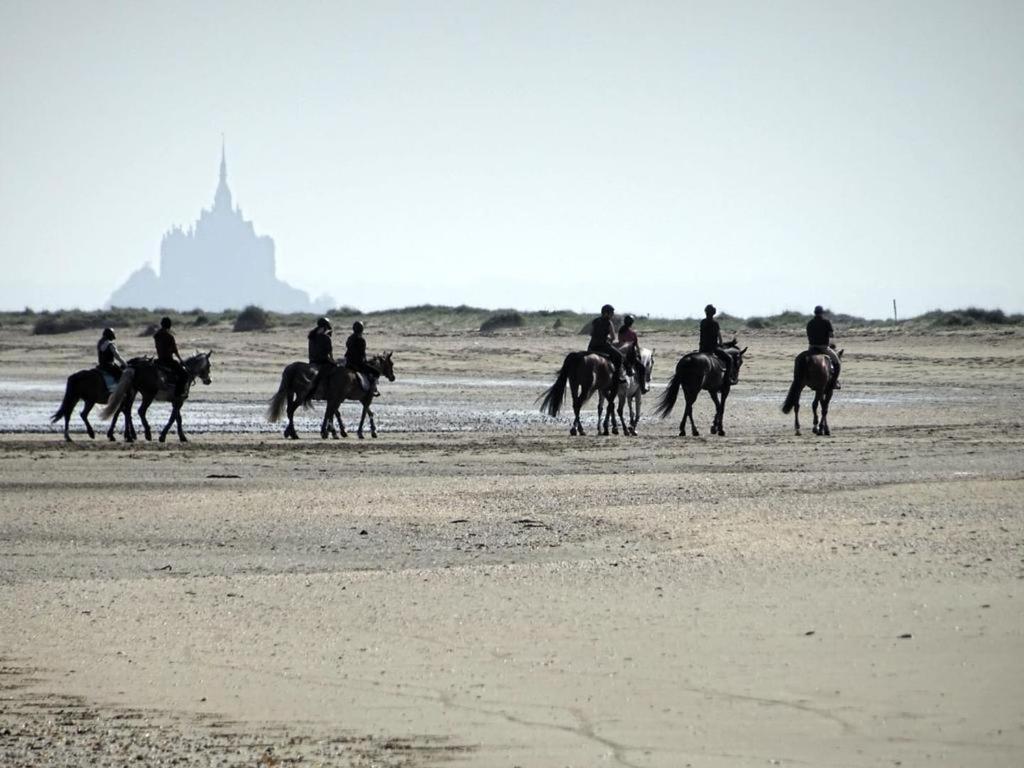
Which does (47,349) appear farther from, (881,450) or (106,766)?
(106,766)

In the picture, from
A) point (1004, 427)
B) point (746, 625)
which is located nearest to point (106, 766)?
point (746, 625)

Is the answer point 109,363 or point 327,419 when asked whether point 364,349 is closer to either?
point 327,419

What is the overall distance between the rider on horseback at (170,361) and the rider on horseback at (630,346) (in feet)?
23.4

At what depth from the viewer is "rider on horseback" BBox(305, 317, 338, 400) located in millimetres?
24938

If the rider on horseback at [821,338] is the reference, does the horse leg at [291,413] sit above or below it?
below

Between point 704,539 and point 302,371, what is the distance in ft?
45.3

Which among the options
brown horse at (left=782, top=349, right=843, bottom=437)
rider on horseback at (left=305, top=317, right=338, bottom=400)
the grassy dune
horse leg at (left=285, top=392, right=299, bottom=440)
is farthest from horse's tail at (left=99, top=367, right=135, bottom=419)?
the grassy dune

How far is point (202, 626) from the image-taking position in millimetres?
9531

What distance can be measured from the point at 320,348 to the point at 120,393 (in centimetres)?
329

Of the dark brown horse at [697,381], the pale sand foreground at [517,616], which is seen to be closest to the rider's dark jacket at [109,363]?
the pale sand foreground at [517,616]

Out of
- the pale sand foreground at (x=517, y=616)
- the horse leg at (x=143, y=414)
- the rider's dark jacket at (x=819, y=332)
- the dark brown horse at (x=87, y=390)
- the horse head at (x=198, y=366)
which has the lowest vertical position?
the pale sand foreground at (x=517, y=616)

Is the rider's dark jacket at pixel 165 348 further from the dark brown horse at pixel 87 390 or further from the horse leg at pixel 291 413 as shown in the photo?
the horse leg at pixel 291 413

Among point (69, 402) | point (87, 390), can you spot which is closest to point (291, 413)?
point (87, 390)

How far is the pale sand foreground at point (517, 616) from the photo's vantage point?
7227 mm
